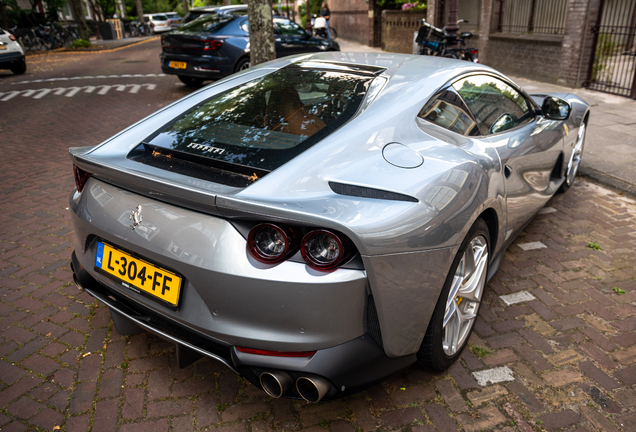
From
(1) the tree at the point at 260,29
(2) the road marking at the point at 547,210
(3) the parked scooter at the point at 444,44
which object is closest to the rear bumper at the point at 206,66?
(1) the tree at the point at 260,29

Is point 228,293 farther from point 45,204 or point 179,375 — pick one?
point 45,204

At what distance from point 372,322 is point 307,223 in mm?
487

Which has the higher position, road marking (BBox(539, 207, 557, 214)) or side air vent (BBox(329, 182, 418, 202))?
side air vent (BBox(329, 182, 418, 202))

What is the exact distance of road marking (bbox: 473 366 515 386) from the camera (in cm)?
238

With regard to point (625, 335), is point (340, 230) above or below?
above

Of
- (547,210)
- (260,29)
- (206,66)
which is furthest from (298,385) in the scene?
(206,66)

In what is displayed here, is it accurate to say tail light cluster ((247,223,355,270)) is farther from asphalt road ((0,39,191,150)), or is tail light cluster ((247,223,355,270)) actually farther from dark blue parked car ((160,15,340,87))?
dark blue parked car ((160,15,340,87))

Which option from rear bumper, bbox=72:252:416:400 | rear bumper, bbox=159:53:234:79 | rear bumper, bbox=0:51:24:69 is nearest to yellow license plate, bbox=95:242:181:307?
rear bumper, bbox=72:252:416:400

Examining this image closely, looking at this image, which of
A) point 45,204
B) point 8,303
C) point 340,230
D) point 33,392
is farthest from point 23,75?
point 340,230

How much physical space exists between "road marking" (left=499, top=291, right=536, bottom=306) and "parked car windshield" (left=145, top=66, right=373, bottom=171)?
1.65 metres

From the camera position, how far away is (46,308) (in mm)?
3006

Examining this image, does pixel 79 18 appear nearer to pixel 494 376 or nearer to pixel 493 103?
pixel 493 103

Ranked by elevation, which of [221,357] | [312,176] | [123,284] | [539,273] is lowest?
[539,273]

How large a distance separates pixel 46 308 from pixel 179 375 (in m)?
1.18
